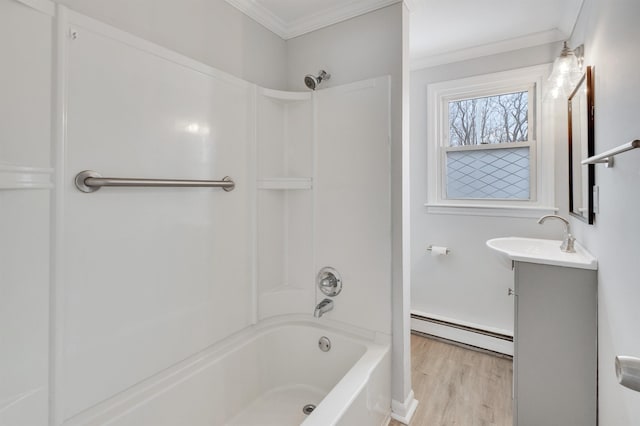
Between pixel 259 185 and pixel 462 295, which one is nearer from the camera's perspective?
pixel 259 185

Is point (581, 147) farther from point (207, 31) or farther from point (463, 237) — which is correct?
point (207, 31)

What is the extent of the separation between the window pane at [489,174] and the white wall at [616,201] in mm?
985

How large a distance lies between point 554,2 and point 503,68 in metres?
0.55

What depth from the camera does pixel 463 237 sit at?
2562 mm

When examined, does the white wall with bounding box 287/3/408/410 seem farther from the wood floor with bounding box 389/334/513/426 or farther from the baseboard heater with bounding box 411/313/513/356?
the baseboard heater with bounding box 411/313/513/356

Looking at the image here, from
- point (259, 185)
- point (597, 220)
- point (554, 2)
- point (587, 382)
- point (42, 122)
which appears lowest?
point (587, 382)

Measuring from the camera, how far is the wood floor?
1.73 m

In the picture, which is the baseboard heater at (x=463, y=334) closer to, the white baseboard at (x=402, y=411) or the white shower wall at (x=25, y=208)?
the white baseboard at (x=402, y=411)

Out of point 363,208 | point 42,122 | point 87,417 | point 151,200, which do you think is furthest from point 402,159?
point 87,417

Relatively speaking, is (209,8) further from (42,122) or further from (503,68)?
(503,68)

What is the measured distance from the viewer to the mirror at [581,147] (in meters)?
1.49

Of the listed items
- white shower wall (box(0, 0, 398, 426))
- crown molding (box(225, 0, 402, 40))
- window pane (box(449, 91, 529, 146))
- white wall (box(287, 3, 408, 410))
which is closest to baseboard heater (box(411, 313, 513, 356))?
white wall (box(287, 3, 408, 410))

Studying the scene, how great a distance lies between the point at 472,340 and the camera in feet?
8.16

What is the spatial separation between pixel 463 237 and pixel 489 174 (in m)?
0.57
